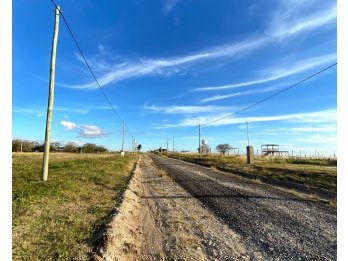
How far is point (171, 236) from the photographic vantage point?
23.0 ft

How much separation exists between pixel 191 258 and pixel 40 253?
2660 millimetres

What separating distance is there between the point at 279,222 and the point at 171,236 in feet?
10.2

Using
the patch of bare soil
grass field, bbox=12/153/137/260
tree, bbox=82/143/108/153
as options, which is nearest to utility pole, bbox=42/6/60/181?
grass field, bbox=12/153/137/260

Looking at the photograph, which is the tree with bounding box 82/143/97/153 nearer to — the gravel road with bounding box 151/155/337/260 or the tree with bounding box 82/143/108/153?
the tree with bounding box 82/143/108/153

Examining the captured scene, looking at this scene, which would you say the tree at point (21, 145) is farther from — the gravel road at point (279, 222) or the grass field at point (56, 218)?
the gravel road at point (279, 222)

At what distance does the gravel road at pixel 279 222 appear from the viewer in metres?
5.91

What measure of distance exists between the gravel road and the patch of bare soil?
382 millimetres

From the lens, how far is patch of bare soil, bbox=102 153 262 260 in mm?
5703

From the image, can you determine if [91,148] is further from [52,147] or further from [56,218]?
[56,218]

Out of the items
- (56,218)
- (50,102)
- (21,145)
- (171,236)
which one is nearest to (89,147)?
(21,145)

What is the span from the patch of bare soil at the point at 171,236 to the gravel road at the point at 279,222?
38 centimetres

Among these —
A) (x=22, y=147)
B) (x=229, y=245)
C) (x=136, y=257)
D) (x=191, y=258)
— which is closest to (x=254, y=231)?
(x=229, y=245)

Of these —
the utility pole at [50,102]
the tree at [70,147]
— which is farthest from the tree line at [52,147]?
the utility pole at [50,102]
